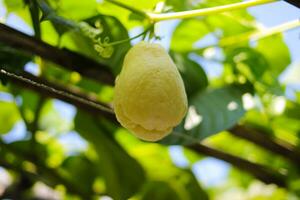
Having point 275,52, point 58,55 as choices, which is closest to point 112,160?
point 58,55

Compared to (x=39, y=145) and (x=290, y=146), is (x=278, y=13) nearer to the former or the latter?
(x=290, y=146)

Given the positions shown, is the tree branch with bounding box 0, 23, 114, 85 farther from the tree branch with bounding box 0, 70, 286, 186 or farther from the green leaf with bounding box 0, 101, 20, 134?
the green leaf with bounding box 0, 101, 20, 134

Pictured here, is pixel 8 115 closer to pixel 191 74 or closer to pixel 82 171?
pixel 82 171

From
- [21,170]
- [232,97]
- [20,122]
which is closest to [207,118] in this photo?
[232,97]

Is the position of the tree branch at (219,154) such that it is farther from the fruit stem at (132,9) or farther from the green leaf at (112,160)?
the fruit stem at (132,9)

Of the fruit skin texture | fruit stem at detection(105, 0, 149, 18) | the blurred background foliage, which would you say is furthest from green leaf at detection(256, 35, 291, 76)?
the fruit skin texture

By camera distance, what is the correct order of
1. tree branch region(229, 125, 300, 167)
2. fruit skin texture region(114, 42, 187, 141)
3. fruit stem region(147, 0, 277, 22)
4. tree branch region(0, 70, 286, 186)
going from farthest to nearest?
tree branch region(229, 125, 300, 167) < tree branch region(0, 70, 286, 186) < fruit stem region(147, 0, 277, 22) < fruit skin texture region(114, 42, 187, 141)

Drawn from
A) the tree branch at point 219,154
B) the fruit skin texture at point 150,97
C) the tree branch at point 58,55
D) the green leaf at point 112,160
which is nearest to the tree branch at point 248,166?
the tree branch at point 219,154
